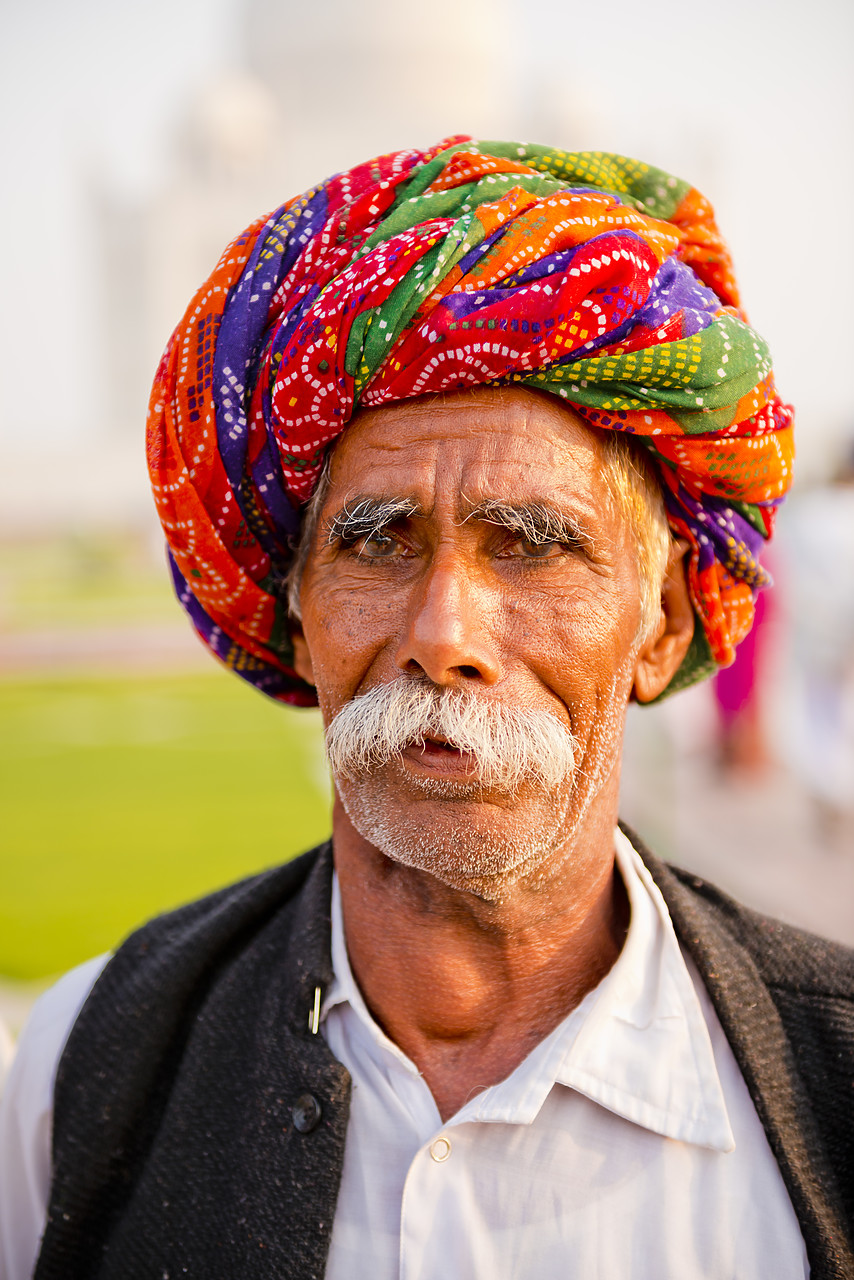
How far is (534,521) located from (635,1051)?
0.85 meters

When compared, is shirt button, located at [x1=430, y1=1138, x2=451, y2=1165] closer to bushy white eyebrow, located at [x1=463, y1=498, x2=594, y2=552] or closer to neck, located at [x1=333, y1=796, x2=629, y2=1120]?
neck, located at [x1=333, y1=796, x2=629, y2=1120]

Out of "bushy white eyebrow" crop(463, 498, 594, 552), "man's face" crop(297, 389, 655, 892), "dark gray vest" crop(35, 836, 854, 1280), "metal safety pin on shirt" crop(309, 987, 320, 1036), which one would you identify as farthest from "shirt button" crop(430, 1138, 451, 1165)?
"bushy white eyebrow" crop(463, 498, 594, 552)

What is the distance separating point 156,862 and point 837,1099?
626 centimetres

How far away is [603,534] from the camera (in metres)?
1.73

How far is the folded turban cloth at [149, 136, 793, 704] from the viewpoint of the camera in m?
1.62

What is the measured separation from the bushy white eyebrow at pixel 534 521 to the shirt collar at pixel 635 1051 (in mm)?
626

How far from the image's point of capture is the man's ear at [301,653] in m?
2.06

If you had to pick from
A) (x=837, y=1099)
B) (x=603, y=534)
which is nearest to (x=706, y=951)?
(x=837, y=1099)

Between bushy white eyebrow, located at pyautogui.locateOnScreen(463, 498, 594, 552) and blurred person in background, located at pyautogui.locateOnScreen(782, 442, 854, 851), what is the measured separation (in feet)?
17.9

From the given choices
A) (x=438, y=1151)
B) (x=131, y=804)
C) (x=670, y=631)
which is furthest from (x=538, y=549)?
(x=131, y=804)

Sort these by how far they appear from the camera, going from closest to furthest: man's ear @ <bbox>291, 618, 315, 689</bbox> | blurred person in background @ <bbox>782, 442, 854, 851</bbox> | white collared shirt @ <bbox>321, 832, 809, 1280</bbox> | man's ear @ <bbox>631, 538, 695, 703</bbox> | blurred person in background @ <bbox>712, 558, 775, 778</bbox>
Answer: white collared shirt @ <bbox>321, 832, 809, 1280</bbox>, man's ear @ <bbox>631, 538, 695, 703</bbox>, man's ear @ <bbox>291, 618, 315, 689</bbox>, blurred person in background @ <bbox>782, 442, 854, 851</bbox>, blurred person in background @ <bbox>712, 558, 775, 778</bbox>

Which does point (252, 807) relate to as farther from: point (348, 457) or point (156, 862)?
point (348, 457)

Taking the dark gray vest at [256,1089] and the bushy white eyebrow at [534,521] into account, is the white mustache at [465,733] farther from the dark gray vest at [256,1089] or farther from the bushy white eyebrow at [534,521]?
the dark gray vest at [256,1089]

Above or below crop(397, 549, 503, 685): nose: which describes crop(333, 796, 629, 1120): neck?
below
